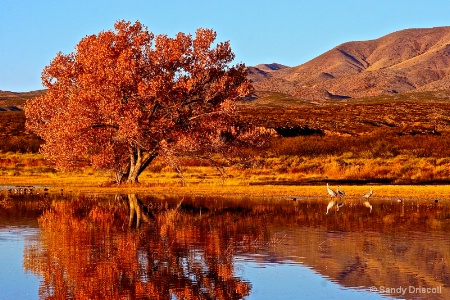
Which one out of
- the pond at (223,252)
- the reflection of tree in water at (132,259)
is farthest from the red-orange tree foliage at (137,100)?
the reflection of tree in water at (132,259)

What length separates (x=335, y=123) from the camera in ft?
391

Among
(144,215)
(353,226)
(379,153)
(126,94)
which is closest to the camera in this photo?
(353,226)

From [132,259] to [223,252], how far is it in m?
2.72

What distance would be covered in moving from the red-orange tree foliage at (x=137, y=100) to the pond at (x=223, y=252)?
33.9ft

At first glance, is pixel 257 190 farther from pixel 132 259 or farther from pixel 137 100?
pixel 132 259

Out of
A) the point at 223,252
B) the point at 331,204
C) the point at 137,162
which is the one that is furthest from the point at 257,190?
the point at 223,252

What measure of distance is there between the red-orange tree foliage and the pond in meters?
10.3

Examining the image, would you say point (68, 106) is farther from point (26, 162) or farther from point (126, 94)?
point (26, 162)

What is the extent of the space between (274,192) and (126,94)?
1083 centimetres

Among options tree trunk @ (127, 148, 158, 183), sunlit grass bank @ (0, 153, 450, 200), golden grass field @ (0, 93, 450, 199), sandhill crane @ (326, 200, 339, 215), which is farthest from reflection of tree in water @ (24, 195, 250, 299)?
tree trunk @ (127, 148, 158, 183)

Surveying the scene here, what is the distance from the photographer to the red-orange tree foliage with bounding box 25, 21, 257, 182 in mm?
43344

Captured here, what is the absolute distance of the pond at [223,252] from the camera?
1561cm

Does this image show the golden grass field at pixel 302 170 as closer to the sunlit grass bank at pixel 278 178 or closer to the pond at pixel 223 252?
the sunlit grass bank at pixel 278 178

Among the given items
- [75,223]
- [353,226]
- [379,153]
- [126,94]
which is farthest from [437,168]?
[75,223]
